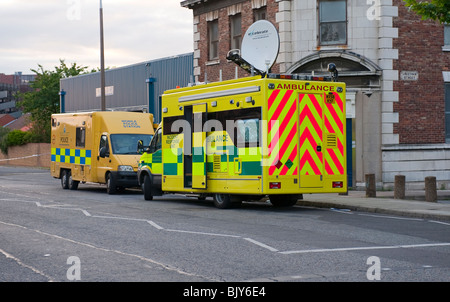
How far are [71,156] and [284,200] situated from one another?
10518 millimetres

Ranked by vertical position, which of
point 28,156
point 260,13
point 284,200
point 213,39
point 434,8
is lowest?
point 284,200

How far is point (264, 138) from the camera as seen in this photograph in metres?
→ 16.1

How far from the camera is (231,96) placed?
55.7 ft

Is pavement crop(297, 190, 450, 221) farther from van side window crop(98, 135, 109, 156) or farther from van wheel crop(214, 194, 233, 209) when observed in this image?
van side window crop(98, 135, 109, 156)

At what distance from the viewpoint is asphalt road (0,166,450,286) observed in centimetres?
848

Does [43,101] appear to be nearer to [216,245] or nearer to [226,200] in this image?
[226,200]

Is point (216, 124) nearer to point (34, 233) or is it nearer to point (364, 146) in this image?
point (34, 233)

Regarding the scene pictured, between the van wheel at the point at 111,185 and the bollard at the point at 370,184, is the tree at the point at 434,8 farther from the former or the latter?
the van wheel at the point at 111,185

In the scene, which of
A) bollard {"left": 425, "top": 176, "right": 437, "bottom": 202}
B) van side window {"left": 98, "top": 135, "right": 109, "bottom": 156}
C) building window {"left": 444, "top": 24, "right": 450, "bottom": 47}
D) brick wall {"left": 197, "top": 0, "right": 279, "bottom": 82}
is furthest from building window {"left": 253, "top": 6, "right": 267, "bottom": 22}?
bollard {"left": 425, "top": 176, "right": 437, "bottom": 202}

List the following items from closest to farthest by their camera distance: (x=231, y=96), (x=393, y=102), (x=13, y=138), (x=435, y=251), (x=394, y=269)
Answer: (x=394, y=269) → (x=435, y=251) → (x=231, y=96) → (x=393, y=102) → (x=13, y=138)

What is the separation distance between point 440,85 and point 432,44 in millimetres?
1481

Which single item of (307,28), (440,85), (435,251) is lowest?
(435,251)

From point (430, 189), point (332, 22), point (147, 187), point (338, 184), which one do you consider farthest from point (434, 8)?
point (147, 187)
